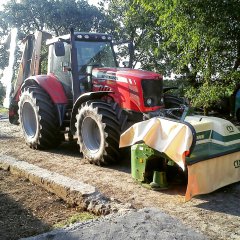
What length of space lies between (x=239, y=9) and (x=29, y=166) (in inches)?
222

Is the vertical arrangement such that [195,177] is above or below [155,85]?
below

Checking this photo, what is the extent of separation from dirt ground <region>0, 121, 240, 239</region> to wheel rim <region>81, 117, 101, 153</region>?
356mm

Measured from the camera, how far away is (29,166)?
5.59 m

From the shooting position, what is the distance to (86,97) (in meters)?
6.28

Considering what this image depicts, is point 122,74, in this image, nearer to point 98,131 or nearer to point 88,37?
point 98,131

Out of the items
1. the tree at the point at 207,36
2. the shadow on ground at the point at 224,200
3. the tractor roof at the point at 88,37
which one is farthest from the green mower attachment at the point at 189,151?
the tree at the point at 207,36

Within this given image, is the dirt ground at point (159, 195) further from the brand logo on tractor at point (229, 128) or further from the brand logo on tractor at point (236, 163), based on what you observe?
the brand logo on tractor at point (229, 128)

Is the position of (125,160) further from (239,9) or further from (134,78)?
(239,9)

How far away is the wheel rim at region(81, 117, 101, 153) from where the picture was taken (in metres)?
6.20

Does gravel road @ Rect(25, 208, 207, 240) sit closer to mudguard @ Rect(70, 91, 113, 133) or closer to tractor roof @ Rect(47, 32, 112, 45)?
mudguard @ Rect(70, 91, 113, 133)

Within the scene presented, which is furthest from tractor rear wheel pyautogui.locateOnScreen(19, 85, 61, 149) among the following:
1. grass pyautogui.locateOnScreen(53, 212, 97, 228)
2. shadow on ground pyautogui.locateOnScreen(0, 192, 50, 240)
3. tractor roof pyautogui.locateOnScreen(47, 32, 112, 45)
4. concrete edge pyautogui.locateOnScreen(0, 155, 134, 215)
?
grass pyautogui.locateOnScreen(53, 212, 97, 228)

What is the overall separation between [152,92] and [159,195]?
2.21 metres

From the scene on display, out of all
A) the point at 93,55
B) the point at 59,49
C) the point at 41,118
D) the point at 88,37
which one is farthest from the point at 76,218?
the point at 88,37

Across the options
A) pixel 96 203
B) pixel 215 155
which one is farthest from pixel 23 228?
pixel 215 155
